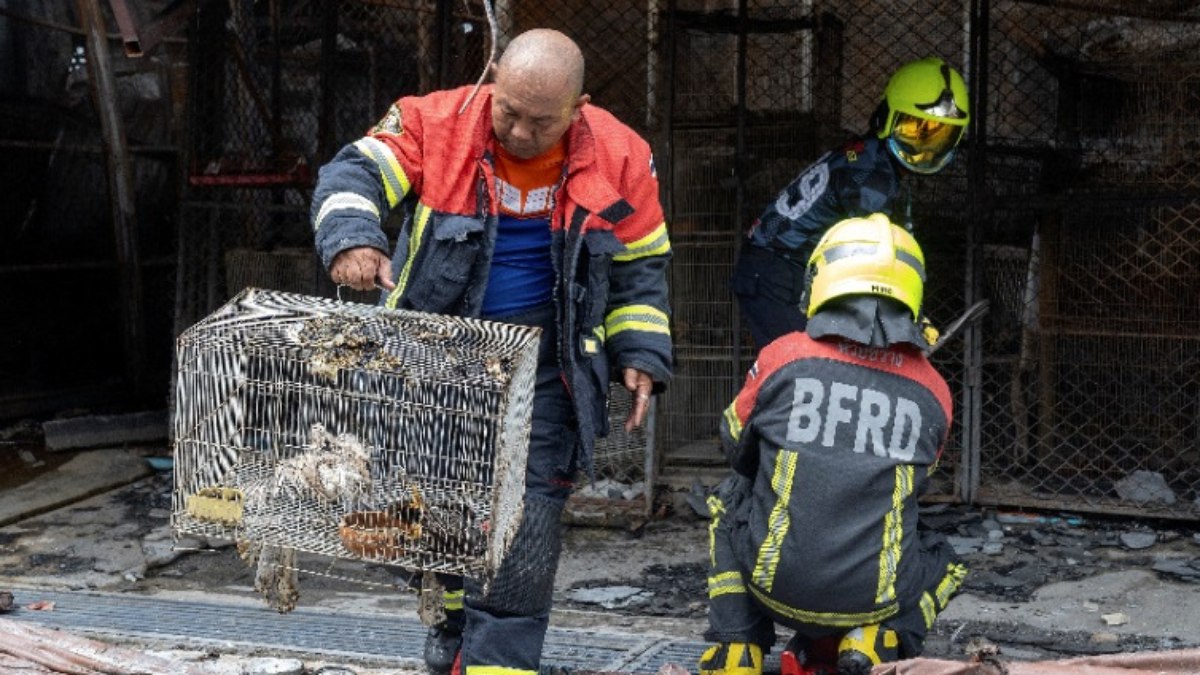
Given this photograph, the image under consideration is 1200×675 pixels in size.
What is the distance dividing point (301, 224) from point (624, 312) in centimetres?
459

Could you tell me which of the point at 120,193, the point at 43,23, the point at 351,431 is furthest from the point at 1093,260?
the point at 43,23

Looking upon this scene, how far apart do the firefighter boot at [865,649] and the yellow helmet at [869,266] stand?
0.92 metres

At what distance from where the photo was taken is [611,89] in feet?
26.0

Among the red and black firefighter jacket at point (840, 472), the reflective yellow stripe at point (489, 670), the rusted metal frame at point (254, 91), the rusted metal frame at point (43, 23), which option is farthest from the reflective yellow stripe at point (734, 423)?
the rusted metal frame at point (43, 23)

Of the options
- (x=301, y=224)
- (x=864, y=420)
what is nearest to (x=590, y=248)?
(x=864, y=420)

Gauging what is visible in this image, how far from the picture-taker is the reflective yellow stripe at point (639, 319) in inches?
176

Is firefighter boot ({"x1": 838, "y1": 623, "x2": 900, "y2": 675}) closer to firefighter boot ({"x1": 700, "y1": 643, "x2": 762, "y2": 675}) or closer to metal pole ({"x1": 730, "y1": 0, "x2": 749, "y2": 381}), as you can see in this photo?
firefighter boot ({"x1": 700, "y1": 643, "x2": 762, "y2": 675})

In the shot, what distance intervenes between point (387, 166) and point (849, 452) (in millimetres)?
1508

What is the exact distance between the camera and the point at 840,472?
417 cm

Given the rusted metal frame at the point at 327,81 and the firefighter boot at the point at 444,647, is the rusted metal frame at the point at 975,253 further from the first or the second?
the firefighter boot at the point at 444,647

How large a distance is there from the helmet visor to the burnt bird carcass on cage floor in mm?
2908

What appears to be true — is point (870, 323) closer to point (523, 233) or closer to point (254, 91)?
point (523, 233)

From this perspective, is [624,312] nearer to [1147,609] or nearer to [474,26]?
[1147,609]

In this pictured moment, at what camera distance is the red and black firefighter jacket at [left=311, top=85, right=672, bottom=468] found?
4.19 metres
